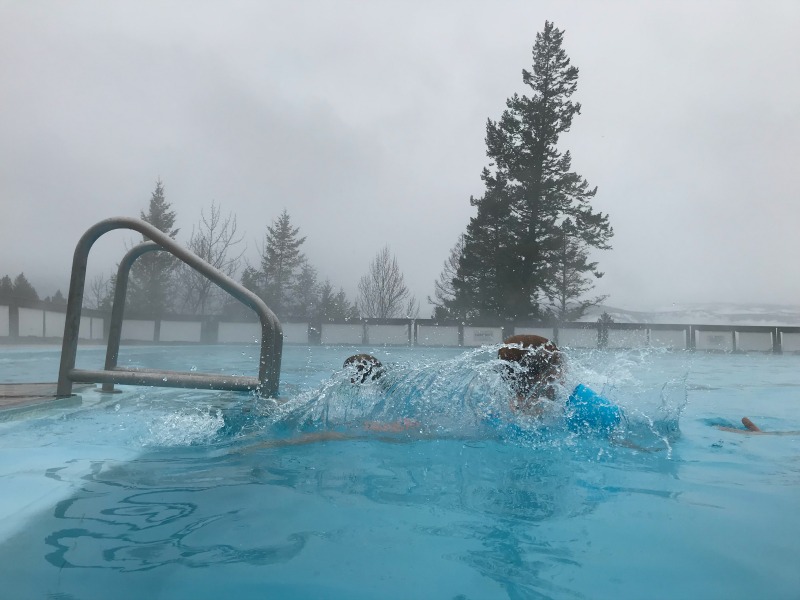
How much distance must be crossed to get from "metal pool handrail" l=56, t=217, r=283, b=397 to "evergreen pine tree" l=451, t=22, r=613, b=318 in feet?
74.6

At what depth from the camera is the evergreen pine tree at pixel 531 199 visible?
2555 centimetres

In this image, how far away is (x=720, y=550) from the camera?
68.7 inches

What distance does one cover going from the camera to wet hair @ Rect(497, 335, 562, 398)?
148 inches

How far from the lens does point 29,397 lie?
3615 millimetres

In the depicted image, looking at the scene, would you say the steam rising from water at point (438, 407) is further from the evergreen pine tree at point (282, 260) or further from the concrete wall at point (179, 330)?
the evergreen pine tree at point (282, 260)

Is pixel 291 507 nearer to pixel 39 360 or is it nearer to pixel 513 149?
pixel 39 360

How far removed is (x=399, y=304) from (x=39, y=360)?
31.2m

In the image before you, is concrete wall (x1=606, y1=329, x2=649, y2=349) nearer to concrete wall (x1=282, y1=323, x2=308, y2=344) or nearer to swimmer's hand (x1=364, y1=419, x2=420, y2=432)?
concrete wall (x1=282, y1=323, x2=308, y2=344)

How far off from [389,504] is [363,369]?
6.32 feet

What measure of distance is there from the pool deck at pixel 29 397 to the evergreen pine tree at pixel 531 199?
73.7 ft

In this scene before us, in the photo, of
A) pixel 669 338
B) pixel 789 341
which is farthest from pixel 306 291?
pixel 789 341

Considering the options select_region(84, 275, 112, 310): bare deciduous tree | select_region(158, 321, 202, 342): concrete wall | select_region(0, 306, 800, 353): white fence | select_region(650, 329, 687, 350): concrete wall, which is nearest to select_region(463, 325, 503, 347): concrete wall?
select_region(0, 306, 800, 353): white fence

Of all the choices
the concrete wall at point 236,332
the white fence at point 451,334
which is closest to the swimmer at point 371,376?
the white fence at point 451,334

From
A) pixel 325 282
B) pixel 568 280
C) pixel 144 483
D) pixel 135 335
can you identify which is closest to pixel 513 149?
pixel 568 280
